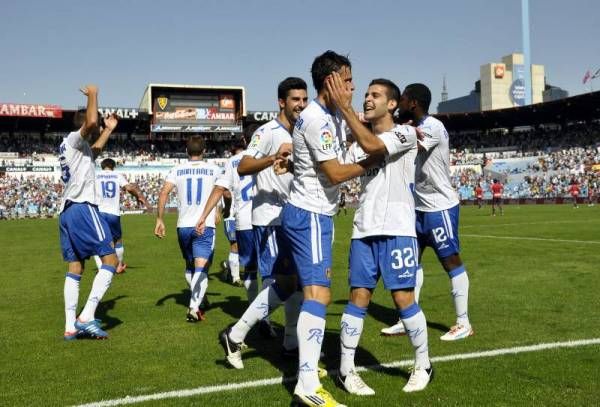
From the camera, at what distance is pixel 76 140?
21.6 ft

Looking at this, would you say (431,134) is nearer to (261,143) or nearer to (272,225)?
(261,143)

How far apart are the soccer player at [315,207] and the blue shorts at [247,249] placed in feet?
9.23

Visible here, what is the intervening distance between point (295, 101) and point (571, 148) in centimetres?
6366

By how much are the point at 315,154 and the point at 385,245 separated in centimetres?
93

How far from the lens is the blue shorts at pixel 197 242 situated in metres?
7.90

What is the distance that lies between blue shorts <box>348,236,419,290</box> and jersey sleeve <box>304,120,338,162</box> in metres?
0.82

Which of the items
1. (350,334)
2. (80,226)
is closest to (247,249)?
(80,226)

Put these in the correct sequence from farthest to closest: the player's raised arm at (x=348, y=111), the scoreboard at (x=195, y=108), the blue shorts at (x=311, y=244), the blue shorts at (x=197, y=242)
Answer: the scoreboard at (x=195, y=108)
the blue shorts at (x=197, y=242)
the blue shorts at (x=311, y=244)
the player's raised arm at (x=348, y=111)

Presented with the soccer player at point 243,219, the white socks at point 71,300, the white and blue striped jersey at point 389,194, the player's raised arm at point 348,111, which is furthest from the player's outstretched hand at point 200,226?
the player's raised arm at point 348,111

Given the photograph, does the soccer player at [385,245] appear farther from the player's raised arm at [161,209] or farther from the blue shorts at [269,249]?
the player's raised arm at [161,209]

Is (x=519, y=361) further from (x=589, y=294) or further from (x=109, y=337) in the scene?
(x=109, y=337)

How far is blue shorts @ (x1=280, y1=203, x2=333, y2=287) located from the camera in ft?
14.2

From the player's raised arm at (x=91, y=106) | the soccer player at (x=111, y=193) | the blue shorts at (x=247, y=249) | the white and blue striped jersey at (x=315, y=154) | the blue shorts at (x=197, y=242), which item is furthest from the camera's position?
the soccer player at (x=111, y=193)

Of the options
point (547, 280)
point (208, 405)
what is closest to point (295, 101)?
point (208, 405)
